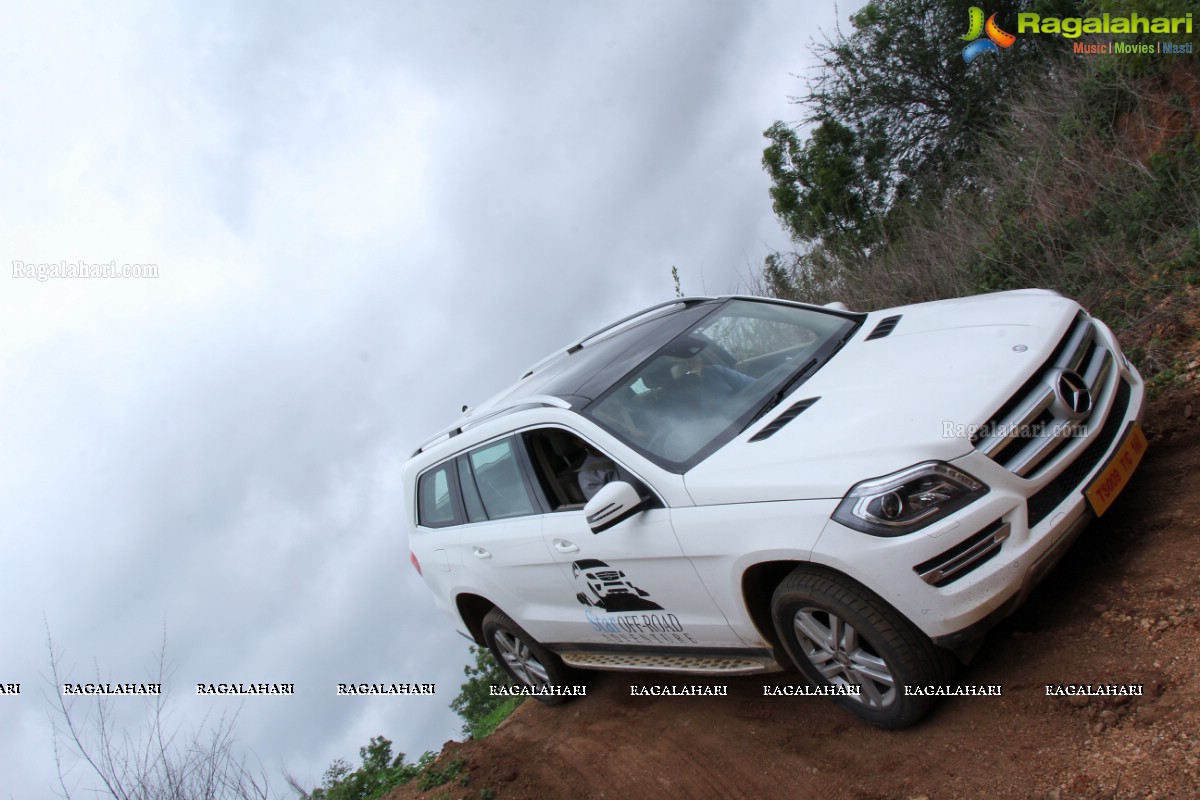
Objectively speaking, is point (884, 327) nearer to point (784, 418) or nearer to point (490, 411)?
point (784, 418)

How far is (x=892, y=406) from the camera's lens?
358cm

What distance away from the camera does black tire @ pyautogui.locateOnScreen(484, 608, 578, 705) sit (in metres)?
5.46

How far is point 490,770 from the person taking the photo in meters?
5.41

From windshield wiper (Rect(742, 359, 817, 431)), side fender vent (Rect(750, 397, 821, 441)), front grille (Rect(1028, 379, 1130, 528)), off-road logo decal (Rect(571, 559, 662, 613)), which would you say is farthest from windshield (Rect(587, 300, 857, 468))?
front grille (Rect(1028, 379, 1130, 528))

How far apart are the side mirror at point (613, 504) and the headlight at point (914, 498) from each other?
3.34ft

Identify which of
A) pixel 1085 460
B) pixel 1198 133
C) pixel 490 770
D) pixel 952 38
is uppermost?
pixel 952 38

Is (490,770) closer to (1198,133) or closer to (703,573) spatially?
(703,573)

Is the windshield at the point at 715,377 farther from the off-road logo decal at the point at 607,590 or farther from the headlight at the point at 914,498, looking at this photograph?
the headlight at the point at 914,498

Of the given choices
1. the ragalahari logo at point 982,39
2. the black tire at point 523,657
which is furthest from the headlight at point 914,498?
the ragalahari logo at point 982,39

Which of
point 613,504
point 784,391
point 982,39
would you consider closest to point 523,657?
point 613,504

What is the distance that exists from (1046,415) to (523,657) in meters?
3.55

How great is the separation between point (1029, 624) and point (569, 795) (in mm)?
2489

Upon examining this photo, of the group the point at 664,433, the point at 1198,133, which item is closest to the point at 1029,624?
the point at 664,433

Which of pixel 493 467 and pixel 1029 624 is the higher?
pixel 493 467
